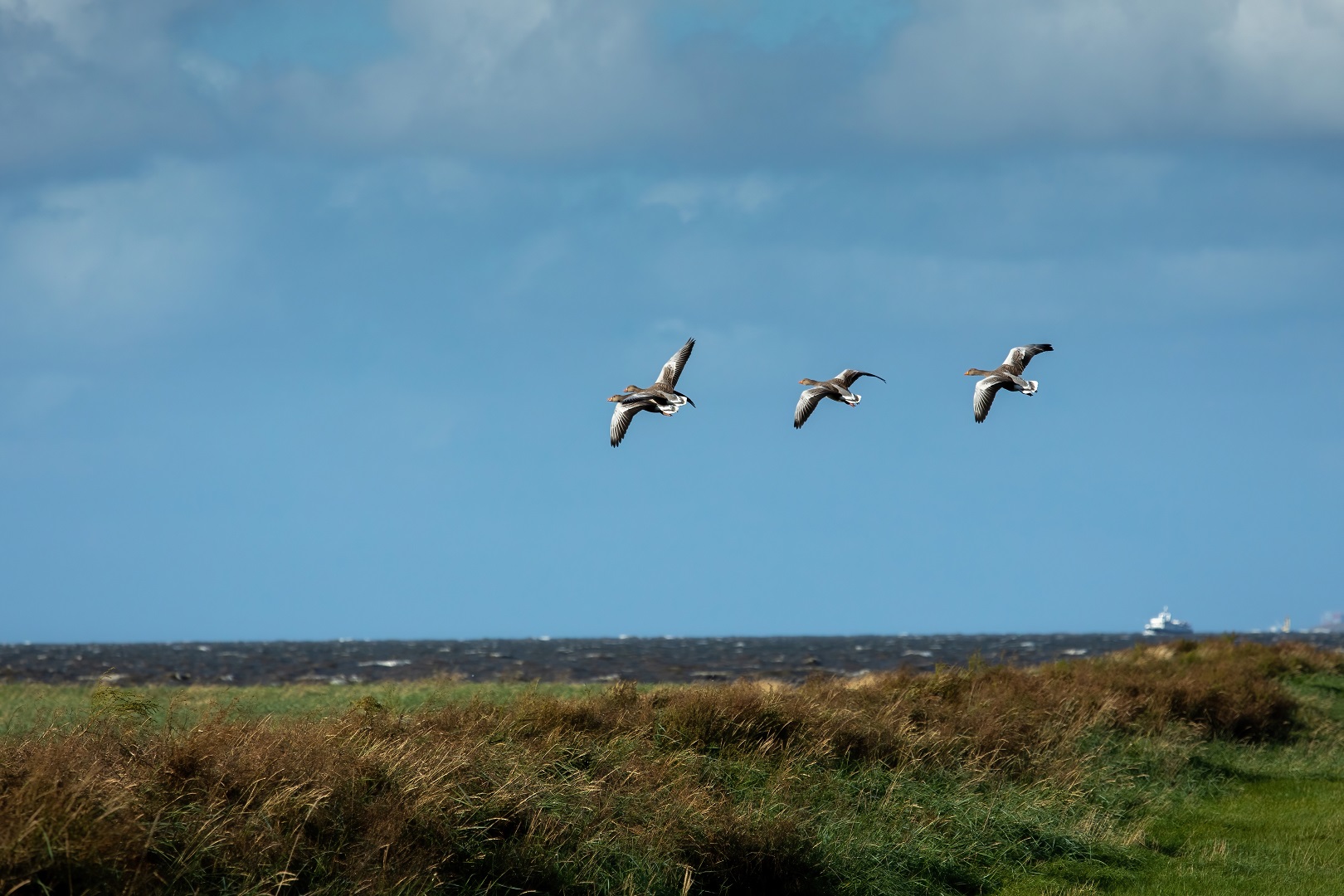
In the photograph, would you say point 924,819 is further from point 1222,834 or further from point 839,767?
point 1222,834

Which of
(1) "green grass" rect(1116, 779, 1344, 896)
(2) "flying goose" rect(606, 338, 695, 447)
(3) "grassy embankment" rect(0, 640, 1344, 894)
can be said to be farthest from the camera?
(1) "green grass" rect(1116, 779, 1344, 896)

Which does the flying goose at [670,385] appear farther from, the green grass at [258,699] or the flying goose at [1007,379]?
the green grass at [258,699]

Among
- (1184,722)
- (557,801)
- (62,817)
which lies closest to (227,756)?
(62,817)

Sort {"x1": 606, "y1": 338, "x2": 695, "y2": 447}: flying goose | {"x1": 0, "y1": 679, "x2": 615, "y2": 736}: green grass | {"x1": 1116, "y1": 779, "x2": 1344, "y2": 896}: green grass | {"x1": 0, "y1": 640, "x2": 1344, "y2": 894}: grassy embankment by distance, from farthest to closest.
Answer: {"x1": 0, "y1": 679, "x2": 615, "y2": 736}: green grass, {"x1": 1116, "y1": 779, "x2": 1344, "y2": 896}: green grass, {"x1": 606, "y1": 338, "x2": 695, "y2": 447}: flying goose, {"x1": 0, "y1": 640, "x2": 1344, "y2": 894}: grassy embankment

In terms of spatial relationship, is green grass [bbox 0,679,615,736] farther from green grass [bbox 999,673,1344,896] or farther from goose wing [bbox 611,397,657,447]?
green grass [bbox 999,673,1344,896]

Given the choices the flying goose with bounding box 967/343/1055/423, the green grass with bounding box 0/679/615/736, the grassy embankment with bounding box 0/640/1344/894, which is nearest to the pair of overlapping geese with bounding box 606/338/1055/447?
the flying goose with bounding box 967/343/1055/423

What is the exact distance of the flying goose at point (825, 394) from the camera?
13016mm

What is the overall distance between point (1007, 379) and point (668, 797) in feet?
17.9

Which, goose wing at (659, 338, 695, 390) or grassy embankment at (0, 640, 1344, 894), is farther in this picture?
goose wing at (659, 338, 695, 390)

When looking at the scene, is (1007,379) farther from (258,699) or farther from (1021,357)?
(258,699)

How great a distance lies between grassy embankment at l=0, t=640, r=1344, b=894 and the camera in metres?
9.45

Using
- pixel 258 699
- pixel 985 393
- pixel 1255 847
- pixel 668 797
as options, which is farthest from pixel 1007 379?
pixel 258 699

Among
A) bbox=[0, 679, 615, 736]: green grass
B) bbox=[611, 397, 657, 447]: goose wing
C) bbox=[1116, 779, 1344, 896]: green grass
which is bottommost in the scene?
bbox=[1116, 779, 1344, 896]: green grass

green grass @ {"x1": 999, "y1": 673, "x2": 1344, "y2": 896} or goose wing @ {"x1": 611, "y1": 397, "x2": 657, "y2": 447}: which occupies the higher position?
goose wing @ {"x1": 611, "y1": 397, "x2": 657, "y2": 447}
